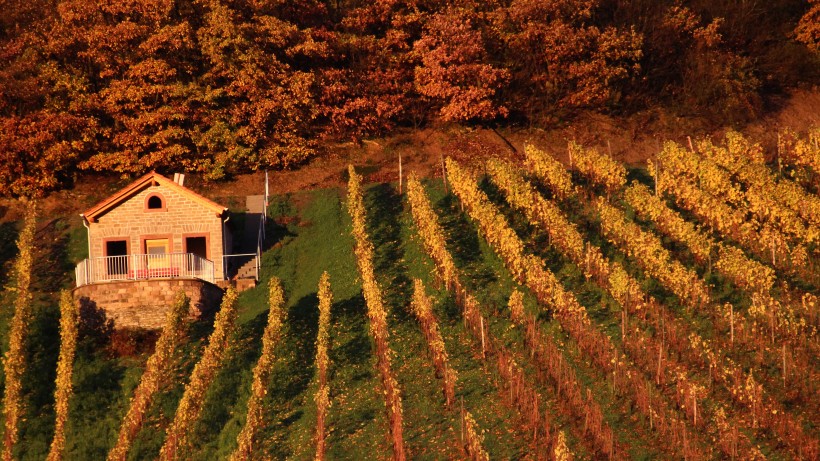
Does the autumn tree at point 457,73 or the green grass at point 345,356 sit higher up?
the autumn tree at point 457,73

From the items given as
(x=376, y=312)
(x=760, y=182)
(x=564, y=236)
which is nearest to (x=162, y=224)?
(x=376, y=312)

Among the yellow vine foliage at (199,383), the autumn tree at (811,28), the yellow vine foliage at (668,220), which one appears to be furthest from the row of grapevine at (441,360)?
the autumn tree at (811,28)

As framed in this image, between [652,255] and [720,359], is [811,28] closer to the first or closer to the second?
[652,255]

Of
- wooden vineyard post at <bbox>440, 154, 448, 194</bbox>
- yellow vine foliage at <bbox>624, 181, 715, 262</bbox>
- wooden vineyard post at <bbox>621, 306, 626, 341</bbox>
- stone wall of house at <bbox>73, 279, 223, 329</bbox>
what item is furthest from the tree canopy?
wooden vineyard post at <bbox>621, 306, 626, 341</bbox>

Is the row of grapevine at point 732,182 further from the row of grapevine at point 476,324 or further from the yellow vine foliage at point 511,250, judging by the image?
the row of grapevine at point 476,324

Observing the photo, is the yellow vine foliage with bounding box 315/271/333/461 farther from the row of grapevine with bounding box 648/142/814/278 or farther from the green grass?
the row of grapevine with bounding box 648/142/814/278

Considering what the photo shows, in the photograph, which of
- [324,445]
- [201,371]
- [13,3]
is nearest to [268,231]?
[201,371]

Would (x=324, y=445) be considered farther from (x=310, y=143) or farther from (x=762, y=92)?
(x=762, y=92)
